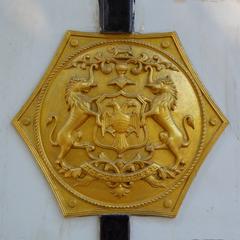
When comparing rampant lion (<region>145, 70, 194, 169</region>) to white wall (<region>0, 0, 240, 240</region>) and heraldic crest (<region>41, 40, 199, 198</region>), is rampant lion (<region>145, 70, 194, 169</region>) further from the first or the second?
white wall (<region>0, 0, 240, 240</region>)

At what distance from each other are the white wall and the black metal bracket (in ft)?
0.16

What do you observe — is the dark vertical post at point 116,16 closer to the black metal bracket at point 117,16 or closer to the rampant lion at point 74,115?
the black metal bracket at point 117,16

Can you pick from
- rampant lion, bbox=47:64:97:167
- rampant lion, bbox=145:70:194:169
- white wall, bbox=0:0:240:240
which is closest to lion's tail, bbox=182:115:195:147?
rampant lion, bbox=145:70:194:169

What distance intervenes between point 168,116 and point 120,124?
0.19 meters

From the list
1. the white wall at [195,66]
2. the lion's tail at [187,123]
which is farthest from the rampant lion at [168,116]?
the white wall at [195,66]

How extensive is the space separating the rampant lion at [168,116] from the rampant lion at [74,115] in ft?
0.76

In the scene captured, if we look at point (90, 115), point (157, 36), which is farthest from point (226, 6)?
point (90, 115)

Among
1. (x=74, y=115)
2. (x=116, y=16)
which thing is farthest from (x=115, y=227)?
(x=116, y=16)

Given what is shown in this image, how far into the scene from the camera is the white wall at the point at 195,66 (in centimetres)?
202

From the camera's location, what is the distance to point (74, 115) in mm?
2047

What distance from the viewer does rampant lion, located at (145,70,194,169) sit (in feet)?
6.68

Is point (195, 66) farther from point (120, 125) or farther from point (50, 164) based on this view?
point (50, 164)

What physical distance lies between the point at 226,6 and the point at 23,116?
919 millimetres

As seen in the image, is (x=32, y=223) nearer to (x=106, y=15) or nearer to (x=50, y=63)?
(x=50, y=63)
